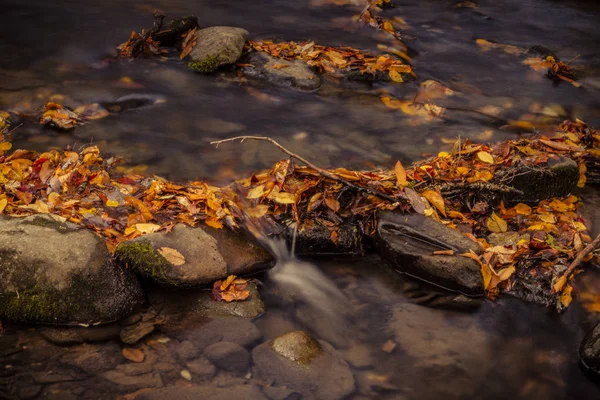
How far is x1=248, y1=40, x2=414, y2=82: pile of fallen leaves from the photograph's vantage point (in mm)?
8180

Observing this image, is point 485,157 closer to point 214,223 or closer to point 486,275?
point 486,275

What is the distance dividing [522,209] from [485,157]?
711mm

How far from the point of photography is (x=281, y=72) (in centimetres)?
786

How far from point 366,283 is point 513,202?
1.90m

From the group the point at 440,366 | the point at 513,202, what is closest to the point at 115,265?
the point at 440,366

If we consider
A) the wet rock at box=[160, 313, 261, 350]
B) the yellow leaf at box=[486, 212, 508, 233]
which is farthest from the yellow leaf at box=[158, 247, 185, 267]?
the yellow leaf at box=[486, 212, 508, 233]

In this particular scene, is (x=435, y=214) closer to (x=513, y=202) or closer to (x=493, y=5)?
(x=513, y=202)

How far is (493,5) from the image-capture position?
37.8 ft

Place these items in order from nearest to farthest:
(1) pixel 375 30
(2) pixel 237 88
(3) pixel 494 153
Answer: (3) pixel 494 153 < (2) pixel 237 88 < (1) pixel 375 30

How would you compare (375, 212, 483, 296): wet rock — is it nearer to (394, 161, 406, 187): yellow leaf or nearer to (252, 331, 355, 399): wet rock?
(394, 161, 406, 187): yellow leaf

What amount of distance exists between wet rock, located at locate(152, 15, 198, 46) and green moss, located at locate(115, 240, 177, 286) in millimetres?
4956

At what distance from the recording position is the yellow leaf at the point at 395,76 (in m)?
8.09

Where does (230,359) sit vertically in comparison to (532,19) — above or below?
below

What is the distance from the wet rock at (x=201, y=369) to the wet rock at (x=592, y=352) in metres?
2.99
